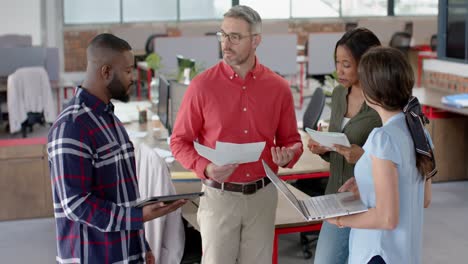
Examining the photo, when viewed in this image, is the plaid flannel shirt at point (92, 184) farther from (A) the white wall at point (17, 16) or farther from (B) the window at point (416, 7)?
(B) the window at point (416, 7)

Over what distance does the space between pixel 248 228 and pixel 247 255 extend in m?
0.11

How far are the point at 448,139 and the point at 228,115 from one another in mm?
4170

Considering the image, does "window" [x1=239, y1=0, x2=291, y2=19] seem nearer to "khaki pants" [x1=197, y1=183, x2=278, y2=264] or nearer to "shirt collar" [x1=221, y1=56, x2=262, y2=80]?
"shirt collar" [x1=221, y1=56, x2=262, y2=80]

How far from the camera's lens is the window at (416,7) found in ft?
49.2

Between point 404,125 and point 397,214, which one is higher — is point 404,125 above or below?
above

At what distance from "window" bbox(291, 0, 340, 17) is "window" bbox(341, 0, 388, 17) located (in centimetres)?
17

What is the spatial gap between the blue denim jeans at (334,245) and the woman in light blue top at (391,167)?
0.58 metres

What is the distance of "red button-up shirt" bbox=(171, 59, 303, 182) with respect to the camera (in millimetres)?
2926

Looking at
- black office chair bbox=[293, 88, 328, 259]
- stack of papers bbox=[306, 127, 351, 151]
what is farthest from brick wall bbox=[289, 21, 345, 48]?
stack of papers bbox=[306, 127, 351, 151]

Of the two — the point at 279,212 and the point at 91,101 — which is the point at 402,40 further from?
the point at 91,101

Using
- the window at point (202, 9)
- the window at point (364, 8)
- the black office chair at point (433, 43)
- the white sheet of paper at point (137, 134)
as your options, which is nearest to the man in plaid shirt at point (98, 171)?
the white sheet of paper at point (137, 134)

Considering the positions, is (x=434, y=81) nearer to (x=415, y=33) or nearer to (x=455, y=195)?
(x=455, y=195)

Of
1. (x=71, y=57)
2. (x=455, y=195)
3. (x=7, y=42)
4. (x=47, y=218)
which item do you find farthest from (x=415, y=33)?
(x=47, y=218)

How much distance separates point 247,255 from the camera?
9.71 feet
